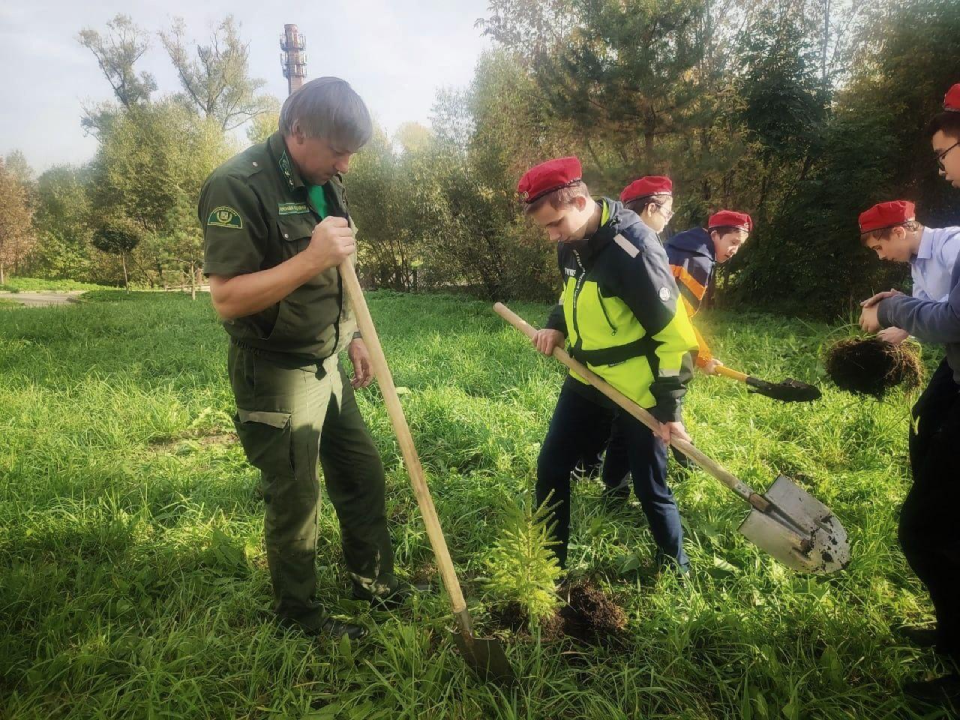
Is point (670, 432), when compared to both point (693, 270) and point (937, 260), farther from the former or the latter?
point (693, 270)

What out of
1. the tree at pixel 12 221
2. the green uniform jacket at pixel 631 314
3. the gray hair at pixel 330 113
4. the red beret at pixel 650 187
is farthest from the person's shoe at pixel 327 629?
the tree at pixel 12 221

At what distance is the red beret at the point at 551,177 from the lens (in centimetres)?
197

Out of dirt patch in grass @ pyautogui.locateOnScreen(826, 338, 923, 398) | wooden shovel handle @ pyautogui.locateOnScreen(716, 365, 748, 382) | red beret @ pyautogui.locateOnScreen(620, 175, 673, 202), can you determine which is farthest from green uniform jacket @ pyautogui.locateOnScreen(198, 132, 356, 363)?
dirt patch in grass @ pyautogui.locateOnScreen(826, 338, 923, 398)

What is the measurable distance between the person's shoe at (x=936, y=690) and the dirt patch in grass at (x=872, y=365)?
181 centimetres

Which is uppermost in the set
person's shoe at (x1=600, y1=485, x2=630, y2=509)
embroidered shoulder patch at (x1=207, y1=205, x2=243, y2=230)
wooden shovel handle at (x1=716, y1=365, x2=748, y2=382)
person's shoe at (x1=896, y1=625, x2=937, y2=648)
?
embroidered shoulder patch at (x1=207, y1=205, x2=243, y2=230)

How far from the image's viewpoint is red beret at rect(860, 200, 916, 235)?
2.47 m

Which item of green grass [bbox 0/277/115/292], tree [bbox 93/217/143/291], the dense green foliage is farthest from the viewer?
green grass [bbox 0/277/115/292]

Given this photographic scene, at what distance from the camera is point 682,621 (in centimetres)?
210

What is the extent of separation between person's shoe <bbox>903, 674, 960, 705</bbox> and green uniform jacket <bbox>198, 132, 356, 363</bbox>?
2.51 meters

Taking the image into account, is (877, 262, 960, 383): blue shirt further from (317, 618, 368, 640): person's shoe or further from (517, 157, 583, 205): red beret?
(317, 618, 368, 640): person's shoe

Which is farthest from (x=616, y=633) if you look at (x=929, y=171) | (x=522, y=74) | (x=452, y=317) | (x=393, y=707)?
(x=522, y=74)

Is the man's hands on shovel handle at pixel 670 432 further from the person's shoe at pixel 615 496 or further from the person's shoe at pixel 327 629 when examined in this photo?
the person's shoe at pixel 327 629

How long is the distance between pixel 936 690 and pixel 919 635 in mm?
306

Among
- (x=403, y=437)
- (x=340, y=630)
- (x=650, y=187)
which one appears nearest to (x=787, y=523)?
(x=403, y=437)
